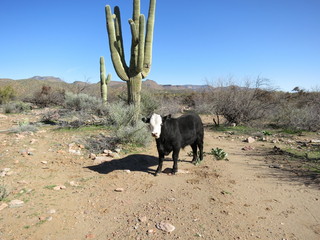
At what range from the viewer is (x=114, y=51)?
980cm

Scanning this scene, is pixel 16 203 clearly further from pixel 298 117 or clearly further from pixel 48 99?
pixel 48 99

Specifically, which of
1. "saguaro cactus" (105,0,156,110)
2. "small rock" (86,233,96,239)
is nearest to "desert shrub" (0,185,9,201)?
"small rock" (86,233,96,239)

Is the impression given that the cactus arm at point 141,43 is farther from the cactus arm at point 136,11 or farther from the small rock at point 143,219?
the small rock at point 143,219

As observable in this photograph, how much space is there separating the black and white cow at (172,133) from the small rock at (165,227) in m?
1.90

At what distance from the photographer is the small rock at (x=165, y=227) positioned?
2.90 metres

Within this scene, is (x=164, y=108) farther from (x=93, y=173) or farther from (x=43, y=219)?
(x=43, y=219)

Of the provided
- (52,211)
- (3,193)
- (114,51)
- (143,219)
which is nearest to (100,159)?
(3,193)

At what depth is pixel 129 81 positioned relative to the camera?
9633 mm

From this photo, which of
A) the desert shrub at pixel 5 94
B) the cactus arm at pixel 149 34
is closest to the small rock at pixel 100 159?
the cactus arm at pixel 149 34

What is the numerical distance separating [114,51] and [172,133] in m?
6.35

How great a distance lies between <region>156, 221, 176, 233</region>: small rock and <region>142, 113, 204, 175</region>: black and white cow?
74.6 inches

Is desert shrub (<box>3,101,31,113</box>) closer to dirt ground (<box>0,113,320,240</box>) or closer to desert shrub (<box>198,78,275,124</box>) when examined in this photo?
dirt ground (<box>0,113,320,240</box>)

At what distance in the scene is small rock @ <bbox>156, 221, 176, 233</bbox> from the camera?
2904mm

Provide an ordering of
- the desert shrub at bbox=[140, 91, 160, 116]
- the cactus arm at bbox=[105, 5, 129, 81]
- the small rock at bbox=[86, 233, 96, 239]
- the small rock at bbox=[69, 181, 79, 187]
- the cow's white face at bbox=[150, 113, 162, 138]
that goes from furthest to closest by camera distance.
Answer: the desert shrub at bbox=[140, 91, 160, 116], the cactus arm at bbox=[105, 5, 129, 81], the cow's white face at bbox=[150, 113, 162, 138], the small rock at bbox=[69, 181, 79, 187], the small rock at bbox=[86, 233, 96, 239]
